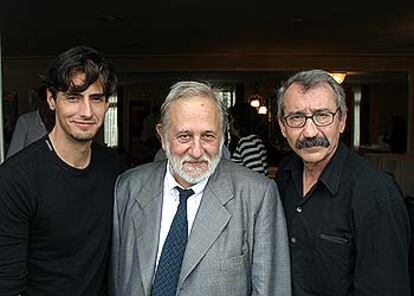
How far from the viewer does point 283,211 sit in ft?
6.43

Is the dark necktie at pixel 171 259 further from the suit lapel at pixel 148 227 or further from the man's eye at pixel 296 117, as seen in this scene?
the man's eye at pixel 296 117

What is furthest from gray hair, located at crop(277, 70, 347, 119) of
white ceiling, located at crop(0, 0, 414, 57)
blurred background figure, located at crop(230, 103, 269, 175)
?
white ceiling, located at crop(0, 0, 414, 57)

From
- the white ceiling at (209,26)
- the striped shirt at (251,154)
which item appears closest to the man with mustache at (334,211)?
the striped shirt at (251,154)

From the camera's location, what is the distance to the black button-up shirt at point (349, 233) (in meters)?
1.74

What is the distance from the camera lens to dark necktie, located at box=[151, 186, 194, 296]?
6.15 feet

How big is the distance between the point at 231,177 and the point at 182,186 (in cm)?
18

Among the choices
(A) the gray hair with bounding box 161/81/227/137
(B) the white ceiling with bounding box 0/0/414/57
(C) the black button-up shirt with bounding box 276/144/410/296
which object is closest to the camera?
(C) the black button-up shirt with bounding box 276/144/410/296

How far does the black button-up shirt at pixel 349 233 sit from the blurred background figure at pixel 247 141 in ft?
10.3

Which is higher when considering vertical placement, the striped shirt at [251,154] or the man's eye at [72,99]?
the man's eye at [72,99]


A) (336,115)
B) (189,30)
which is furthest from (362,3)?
(336,115)

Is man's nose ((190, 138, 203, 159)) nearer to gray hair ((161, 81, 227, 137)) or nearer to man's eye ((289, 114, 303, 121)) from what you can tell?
gray hair ((161, 81, 227, 137))

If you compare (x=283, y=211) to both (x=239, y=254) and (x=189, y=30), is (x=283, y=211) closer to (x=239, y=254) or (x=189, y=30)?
(x=239, y=254)

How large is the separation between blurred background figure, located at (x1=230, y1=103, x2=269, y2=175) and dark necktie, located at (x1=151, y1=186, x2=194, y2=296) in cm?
317

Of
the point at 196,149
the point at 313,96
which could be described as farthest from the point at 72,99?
the point at 313,96
